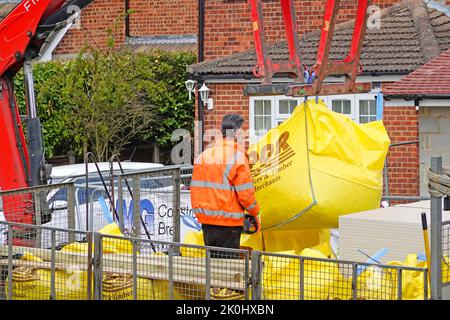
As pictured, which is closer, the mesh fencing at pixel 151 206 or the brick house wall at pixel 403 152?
the mesh fencing at pixel 151 206

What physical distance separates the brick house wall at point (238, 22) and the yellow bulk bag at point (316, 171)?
10.4 metres

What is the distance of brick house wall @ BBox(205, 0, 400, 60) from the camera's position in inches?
797

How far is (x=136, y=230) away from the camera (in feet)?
35.0

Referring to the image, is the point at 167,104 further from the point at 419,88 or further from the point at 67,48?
the point at 419,88

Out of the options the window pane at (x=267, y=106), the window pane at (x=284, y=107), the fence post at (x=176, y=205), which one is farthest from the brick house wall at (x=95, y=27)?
the fence post at (x=176, y=205)

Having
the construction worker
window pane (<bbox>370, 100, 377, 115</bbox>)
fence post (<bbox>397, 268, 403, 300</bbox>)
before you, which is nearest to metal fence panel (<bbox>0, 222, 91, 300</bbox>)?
the construction worker

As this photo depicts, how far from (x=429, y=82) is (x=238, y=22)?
23.4 ft

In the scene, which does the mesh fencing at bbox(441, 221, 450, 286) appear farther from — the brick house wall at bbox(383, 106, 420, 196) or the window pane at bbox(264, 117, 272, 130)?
the window pane at bbox(264, 117, 272, 130)

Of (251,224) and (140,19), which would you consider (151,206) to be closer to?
(251,224)

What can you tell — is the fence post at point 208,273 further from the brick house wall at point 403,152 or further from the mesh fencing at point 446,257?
the brick house wall at point 403,152

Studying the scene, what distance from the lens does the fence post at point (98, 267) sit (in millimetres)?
8836

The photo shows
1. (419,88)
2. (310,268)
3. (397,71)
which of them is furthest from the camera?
(397,71)

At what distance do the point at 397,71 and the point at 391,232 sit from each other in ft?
31.2
